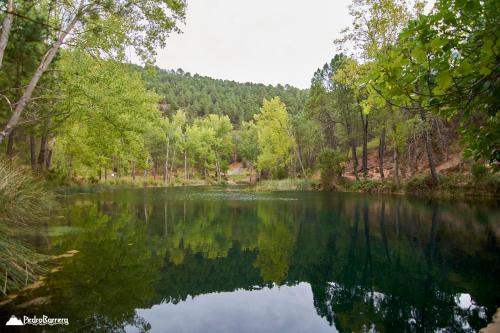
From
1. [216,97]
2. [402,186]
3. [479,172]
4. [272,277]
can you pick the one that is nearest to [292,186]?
[402,186]

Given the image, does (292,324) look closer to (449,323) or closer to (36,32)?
(449,323)

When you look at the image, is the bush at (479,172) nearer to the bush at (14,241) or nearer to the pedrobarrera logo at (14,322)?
the bush at (14,241)

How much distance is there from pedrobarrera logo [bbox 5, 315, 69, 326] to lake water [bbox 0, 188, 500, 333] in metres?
0.16

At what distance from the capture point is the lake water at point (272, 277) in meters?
5.42

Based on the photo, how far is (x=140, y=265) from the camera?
8.17 m

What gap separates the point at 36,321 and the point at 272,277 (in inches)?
176

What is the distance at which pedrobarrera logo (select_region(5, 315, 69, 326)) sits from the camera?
4.86 metres

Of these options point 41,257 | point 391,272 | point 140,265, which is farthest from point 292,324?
point 41,257

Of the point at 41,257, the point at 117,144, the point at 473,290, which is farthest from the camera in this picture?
the point at 117,144

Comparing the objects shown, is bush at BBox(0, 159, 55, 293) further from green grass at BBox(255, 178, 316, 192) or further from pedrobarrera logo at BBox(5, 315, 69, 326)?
green grass at BBox(255, 178, 316, 192)

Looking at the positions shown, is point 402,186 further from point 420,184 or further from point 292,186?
point 292,186

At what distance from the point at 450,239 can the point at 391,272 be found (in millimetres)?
4080

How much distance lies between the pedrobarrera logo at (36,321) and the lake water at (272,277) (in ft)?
0.53

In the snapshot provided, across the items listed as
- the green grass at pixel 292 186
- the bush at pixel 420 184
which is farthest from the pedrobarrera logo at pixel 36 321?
the green grass at pixel 292 186
